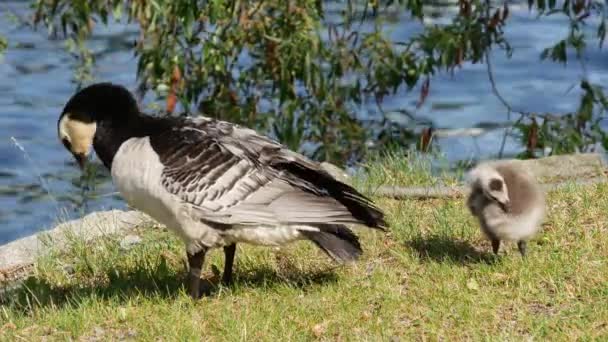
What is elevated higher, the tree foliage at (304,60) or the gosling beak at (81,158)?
the gosling beak at (81,158)

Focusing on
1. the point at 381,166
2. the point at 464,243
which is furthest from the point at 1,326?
the point at 381,166

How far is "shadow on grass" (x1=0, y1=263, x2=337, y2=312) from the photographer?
704cm

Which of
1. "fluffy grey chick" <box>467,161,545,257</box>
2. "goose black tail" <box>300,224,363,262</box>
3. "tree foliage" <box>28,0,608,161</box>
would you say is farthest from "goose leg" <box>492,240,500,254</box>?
"tree foliage" <box>28,0,608,161</box>

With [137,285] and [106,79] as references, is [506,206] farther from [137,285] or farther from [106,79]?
[106,79]

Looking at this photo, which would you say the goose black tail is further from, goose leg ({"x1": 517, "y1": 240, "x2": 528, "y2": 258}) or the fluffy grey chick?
goose leg ({"x1": 517, "y1": 240, "x2": 528, "y2": 258})

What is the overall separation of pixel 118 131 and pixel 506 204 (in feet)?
7.26

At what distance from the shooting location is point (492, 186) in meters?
6.97

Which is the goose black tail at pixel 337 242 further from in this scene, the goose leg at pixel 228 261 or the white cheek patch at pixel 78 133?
the white cheek patch at pixel 78 133

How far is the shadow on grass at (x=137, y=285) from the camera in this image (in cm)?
704

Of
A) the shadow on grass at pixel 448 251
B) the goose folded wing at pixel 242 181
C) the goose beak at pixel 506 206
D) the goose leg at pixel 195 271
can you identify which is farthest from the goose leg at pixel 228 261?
the goose beak at pixel 506 206

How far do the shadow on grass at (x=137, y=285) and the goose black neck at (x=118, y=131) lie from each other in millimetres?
740

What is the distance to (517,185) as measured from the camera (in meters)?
7.09

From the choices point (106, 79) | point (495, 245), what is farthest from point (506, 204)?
point (106, 79)

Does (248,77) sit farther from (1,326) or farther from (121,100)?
(1,326)
